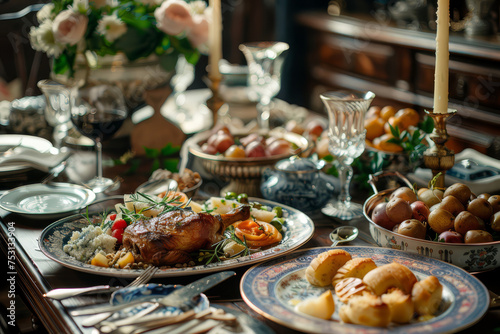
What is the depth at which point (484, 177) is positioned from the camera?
4.58ft

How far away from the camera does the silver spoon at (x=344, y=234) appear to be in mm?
1205

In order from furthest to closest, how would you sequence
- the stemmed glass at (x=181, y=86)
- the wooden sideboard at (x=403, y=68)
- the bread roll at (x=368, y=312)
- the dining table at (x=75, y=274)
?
the wooden sideboard at (x=403, y=68) < the stemmed glass at (x=181, y=86) < the dining table at (x=75, y=274) < the bread roll at (x=368, y=312)

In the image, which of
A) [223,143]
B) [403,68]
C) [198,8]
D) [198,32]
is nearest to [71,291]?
[223,143]

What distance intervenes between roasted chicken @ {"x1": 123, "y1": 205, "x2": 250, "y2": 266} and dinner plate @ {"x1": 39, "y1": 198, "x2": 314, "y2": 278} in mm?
36

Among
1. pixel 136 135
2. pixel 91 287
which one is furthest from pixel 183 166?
pixel 91 287

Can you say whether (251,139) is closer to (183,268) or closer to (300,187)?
(300,187)

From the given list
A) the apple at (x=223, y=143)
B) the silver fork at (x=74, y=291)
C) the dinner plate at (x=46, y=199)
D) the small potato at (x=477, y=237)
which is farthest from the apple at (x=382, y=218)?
the dinner plate at (x=46, y=199)

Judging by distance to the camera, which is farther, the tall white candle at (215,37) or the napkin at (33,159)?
the tall white candle at (215,37)

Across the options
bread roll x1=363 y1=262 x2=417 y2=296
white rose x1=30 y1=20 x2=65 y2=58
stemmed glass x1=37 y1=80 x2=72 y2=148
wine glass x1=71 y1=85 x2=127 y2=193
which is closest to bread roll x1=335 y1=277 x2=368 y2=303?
bread roll x1=363 y1=262 x2=417 y2=296

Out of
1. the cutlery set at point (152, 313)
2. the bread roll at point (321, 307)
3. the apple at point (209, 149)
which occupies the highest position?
the apple at point (209, 149)

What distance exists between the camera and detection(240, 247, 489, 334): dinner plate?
84 cm

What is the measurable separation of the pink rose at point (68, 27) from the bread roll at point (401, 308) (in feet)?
4.23

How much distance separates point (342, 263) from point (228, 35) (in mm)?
3597

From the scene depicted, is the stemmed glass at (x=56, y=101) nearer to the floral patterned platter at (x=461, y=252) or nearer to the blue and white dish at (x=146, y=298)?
the blue and white dish at (x=146, y=298)
